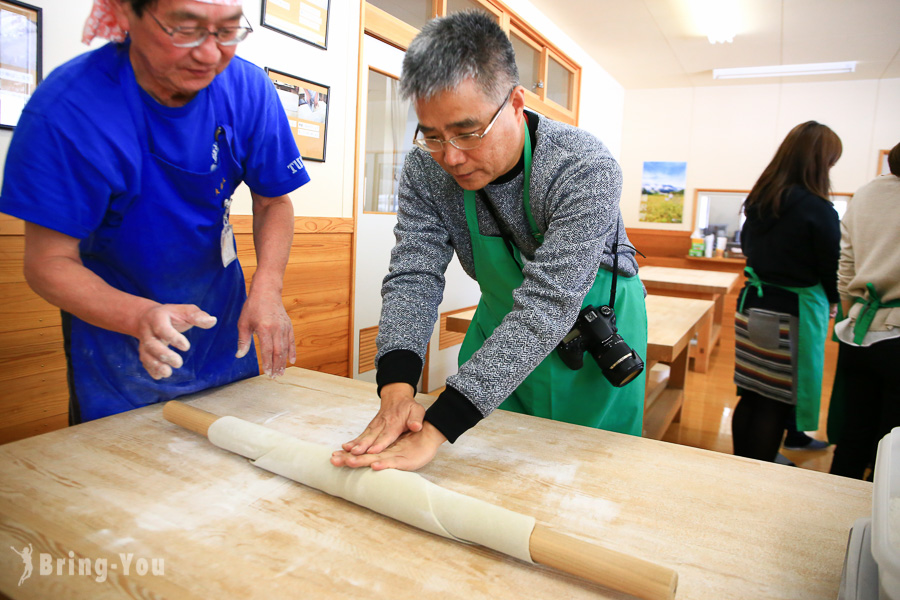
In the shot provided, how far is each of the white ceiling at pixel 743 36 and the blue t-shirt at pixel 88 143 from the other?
3.94 m

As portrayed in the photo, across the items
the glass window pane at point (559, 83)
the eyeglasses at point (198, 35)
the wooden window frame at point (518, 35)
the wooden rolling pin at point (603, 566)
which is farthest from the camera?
the glass window pane at point (559, 83)

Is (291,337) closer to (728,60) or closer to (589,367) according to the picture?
(589,367)

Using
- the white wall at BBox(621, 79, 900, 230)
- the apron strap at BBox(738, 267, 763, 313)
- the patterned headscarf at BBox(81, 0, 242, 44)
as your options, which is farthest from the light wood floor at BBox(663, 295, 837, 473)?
the patterned headscarf at BBox(81, 0, 242, 44)

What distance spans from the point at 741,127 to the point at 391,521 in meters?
6.78

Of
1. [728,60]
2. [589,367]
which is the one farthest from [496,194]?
[728,60]

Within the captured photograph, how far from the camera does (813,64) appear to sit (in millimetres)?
5344

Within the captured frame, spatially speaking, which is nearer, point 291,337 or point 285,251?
point 291,337

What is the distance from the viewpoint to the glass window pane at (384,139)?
9.52 ft

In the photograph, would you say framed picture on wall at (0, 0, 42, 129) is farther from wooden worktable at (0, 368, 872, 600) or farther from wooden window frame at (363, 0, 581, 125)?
wooden window frame at (363, 0, 581, 125)

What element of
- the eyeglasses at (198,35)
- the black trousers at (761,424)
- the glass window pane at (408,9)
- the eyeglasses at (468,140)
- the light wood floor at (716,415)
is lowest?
the light wood floor at (716,415)

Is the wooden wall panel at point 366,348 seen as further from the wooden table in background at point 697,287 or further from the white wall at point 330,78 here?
the wooden table in background at point 697,287

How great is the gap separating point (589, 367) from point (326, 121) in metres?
1.83

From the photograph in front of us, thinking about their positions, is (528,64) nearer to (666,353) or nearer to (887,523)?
(666,353)

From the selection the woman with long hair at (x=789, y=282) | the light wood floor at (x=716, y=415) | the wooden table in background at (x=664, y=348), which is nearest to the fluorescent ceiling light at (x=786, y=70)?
the light wood floor at (x=716, y=415)
